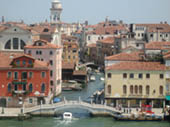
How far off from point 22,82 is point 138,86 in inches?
305

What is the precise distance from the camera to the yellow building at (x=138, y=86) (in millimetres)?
32750

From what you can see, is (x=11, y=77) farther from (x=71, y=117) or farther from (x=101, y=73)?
(x=101, y=73)

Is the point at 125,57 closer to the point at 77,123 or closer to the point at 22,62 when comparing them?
the point at 22,62

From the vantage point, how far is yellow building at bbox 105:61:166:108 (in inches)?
1289

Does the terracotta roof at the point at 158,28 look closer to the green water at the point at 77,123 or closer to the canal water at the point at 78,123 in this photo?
the canal water at the point at 78,123

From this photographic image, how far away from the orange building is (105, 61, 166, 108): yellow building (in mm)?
4620

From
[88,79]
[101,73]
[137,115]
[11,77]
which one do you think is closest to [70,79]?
[88,79]

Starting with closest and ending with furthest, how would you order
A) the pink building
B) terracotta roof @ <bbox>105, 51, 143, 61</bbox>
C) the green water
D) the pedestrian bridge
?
the green water → the pedestrian bridge → terracotta roof @ <bbox>105, 51, 143, 61</bbox> → the pink building

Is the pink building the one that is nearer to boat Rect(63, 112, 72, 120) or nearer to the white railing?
the white railing

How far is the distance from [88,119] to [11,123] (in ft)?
15.8

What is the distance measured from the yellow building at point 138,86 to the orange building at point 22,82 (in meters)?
4.62

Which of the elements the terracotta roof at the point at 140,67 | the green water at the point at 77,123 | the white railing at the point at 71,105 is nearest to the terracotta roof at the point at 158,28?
the terracotta roof at the point at 140,67

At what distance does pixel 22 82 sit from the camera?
109 feet

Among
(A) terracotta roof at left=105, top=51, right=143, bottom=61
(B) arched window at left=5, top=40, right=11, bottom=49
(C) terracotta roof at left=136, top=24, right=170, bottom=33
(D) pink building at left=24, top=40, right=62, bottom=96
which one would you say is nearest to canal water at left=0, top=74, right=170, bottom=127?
(A) terracotta roof at left=105, top=51, right=143, bottom=61
